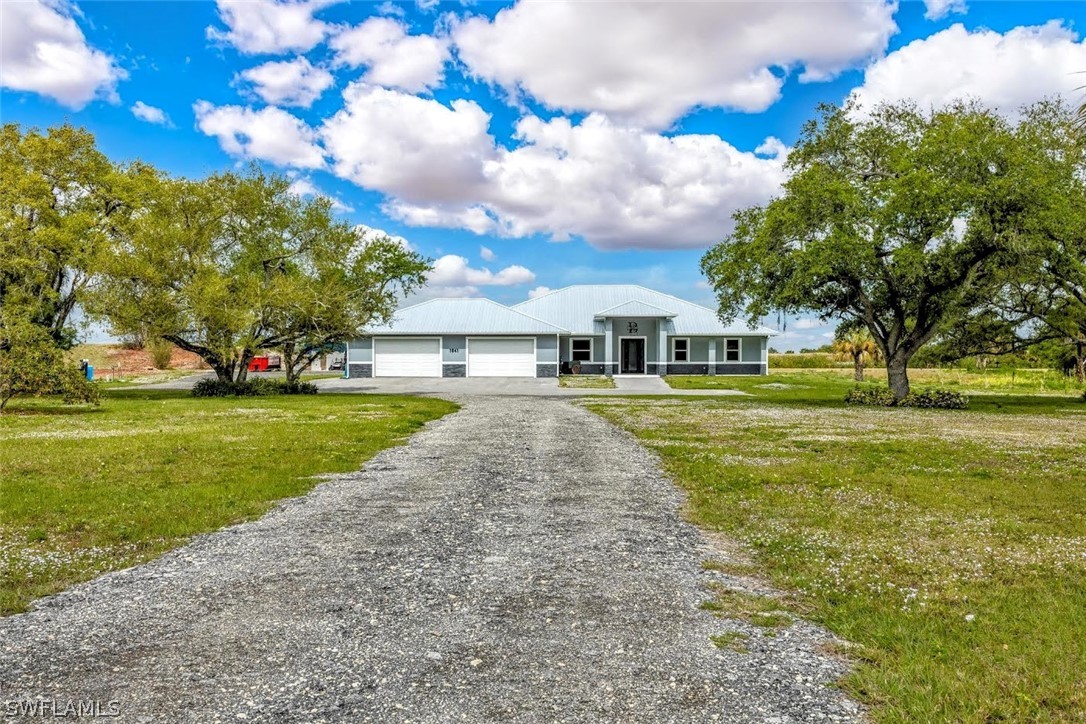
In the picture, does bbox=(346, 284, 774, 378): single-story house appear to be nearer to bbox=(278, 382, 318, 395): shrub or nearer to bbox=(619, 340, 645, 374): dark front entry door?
bbox=(619, 340, 645, 374): dark front entry door

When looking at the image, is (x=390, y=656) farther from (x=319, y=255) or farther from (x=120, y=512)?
(x=319, y=255)

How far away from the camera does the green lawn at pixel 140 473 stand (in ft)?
21.7

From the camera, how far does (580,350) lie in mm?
50594

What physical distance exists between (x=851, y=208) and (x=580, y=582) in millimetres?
20950

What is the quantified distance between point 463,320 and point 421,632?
43872 millimetres

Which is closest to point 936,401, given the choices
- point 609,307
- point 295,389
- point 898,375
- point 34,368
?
point 898,375

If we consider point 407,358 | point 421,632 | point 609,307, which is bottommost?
point 421,632

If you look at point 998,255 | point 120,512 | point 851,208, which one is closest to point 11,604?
point 120,512

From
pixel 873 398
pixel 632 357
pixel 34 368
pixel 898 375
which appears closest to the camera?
pixel 34 368

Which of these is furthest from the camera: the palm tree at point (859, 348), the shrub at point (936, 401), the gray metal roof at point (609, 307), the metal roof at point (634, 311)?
the gray metal roof at point (609, 307)

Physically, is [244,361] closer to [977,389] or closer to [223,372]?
[223,372]

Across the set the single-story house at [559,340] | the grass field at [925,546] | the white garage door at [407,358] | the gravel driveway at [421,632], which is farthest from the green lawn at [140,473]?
the white garage door at [407,358]

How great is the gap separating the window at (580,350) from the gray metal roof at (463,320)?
8.99 feet

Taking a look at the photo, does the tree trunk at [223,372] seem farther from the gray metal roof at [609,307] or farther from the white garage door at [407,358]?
the gray metal roof at [609,307]
